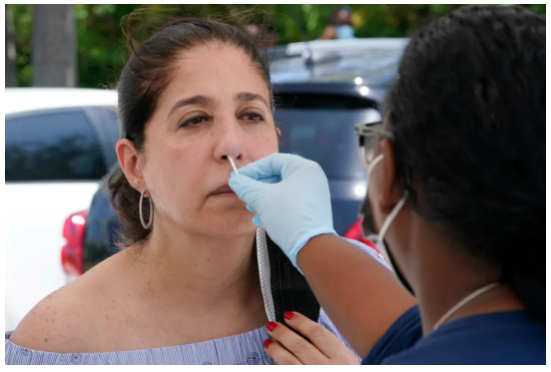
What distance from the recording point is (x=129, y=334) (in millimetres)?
1997

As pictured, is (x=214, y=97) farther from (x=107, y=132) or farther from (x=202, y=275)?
(x=107, y=132)

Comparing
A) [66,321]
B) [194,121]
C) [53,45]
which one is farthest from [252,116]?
[53,45]

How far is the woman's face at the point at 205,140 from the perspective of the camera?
6.61 ft

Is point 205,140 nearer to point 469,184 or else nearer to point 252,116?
point 252,116

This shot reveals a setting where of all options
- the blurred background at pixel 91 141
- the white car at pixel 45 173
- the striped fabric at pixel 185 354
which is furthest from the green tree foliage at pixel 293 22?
the striped fabric at pixel 185 354

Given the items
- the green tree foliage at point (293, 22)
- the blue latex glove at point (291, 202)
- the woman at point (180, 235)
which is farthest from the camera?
the green tree foliage at point (293, 22)

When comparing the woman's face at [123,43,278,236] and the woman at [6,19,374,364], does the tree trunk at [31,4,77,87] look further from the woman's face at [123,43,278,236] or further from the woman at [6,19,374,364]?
the woman's face at [123,43,278,236]

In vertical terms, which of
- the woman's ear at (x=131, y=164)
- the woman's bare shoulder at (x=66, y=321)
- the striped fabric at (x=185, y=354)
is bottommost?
the striped fabric at (x=185, y=354)

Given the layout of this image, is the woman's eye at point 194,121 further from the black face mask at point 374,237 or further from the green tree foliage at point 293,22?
the green tree foliage at point 293,22

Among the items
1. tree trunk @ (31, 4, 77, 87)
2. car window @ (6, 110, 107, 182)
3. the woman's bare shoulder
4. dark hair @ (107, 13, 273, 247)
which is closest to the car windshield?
car window @ (6, 110, 107, 182)

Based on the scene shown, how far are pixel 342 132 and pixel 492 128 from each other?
2939mm

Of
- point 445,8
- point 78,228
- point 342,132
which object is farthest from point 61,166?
point 445,8

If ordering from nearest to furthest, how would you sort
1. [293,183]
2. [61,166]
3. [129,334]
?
1. [293,183]
2. [129,334]
3. [61,166]

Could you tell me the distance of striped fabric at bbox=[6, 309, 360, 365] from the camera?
1890 mm
